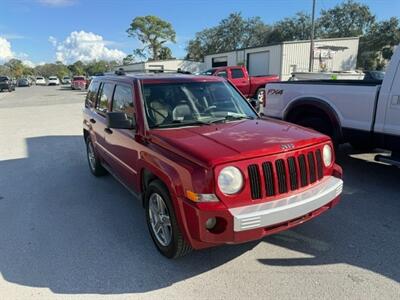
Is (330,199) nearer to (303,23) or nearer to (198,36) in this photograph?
(303,23)

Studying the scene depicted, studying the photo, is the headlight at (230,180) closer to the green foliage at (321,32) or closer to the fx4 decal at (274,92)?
the fx4 decal at (274,92)

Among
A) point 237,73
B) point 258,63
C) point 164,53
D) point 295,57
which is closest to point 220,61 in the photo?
point 258,63

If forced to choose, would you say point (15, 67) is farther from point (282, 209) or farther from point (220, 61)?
point (282, 209)

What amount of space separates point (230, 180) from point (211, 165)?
0.70ft

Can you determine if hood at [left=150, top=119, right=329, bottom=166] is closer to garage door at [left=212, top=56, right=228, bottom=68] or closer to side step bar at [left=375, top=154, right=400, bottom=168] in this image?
side step bar at [left=375, top=154, right=400, bottom=168]

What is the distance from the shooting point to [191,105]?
417 centimetres

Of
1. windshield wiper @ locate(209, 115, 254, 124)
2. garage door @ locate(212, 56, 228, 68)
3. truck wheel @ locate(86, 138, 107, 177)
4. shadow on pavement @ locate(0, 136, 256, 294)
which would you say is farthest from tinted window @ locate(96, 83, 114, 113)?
garage door @ locate(212, 56, 228, 68)

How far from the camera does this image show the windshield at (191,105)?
3.94 metres

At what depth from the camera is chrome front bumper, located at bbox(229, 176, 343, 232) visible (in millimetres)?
2799

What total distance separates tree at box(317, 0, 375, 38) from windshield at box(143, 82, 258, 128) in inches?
2675

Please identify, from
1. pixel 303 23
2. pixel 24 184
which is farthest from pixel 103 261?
pixel 303 23

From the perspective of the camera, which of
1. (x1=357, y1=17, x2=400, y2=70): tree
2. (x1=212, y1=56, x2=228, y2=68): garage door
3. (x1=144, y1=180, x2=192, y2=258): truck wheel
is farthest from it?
(x1=357, y1=17, x2=400, y2=70): tree

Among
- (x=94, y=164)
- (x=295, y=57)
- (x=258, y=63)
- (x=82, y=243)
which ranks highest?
(x=295, y=57)

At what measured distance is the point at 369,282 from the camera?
3016 millimetres
